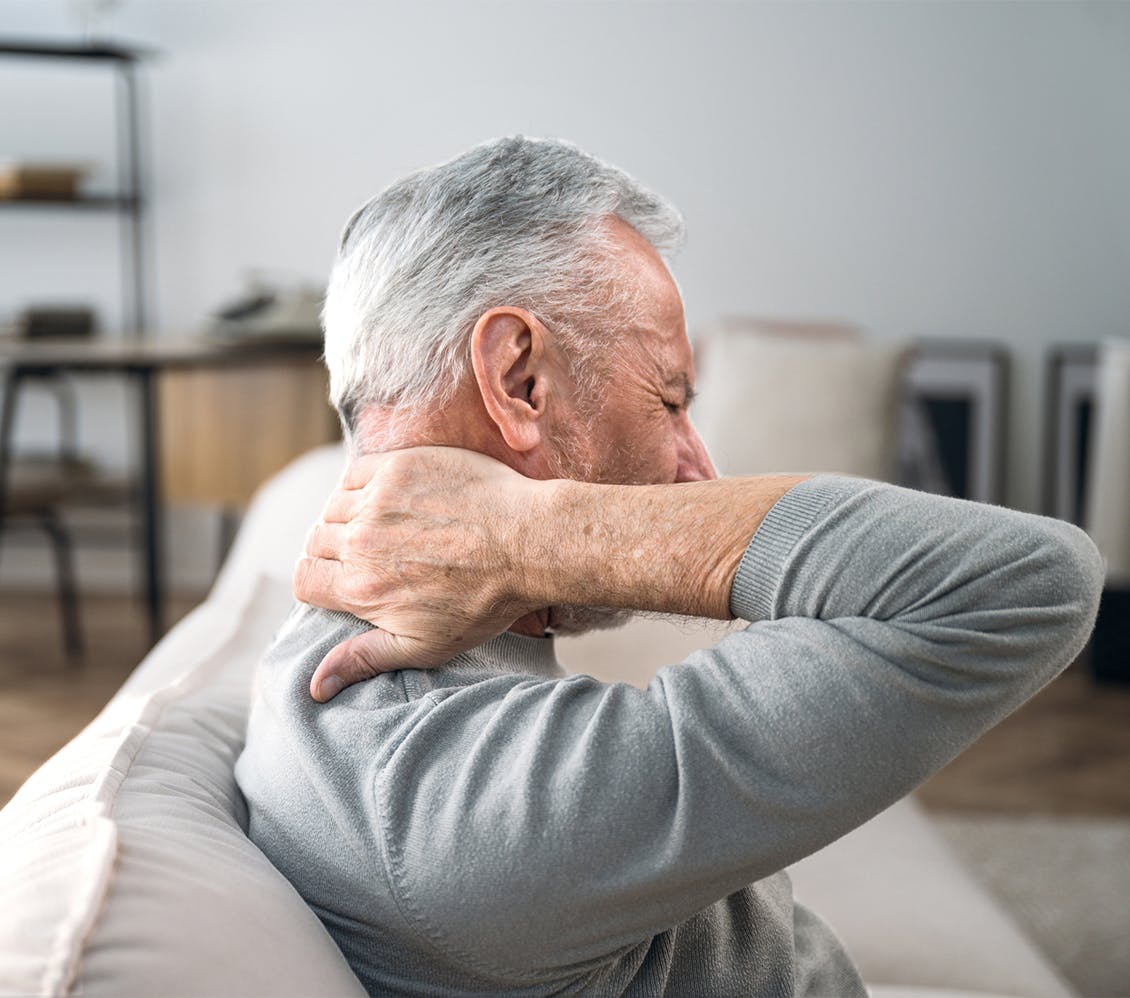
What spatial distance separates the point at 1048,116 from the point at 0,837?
4323mm

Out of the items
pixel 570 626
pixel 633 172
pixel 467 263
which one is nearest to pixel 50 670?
pixel 633 172

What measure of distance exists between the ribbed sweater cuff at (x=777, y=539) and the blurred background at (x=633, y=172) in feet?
11.4

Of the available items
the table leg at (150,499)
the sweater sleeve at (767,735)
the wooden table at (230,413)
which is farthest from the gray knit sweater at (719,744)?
the wooden table at (230,413)

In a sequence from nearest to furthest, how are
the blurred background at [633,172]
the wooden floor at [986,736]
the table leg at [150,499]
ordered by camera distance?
the wooden floor at [986,736], the table leg at [150,499], the blurred background at [633,172]

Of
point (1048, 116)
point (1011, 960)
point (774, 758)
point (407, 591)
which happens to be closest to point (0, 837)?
point (407, 591)

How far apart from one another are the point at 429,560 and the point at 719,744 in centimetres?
22

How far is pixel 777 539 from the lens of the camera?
69 cm

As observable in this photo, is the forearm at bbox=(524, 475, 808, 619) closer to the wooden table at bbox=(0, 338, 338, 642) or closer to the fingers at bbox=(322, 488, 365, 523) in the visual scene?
the fingers at bbox=(322, 488, 365, 523)

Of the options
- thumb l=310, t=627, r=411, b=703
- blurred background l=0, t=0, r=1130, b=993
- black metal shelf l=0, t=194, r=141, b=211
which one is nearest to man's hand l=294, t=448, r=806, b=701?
thumb l=310, t=627, r=411, b=703

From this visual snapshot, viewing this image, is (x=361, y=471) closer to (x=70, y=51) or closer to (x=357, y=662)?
(x=357, y=662)

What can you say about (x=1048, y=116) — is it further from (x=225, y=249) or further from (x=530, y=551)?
(x=530, y=551)

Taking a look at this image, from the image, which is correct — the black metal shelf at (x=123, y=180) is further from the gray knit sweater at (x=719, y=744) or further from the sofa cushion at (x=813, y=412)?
the gray knit sweater at (x=719, y=744)

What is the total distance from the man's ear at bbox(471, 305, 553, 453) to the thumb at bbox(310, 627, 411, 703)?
16cm

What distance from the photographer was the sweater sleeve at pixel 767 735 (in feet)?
2.11
